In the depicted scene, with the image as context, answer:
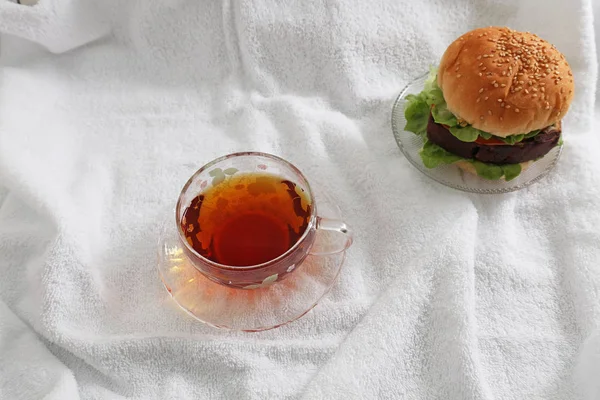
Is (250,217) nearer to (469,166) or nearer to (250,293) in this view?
(250,293)

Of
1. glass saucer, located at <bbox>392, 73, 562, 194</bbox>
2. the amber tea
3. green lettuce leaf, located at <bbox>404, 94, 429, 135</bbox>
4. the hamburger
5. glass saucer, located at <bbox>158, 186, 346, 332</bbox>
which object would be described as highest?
the hamburger

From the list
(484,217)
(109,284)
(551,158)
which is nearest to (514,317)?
(484,217)

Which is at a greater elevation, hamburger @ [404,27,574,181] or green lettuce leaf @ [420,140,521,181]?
hamburger @ [404,27,574,181]

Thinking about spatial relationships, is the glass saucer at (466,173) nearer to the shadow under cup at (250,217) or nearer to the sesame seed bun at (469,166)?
the sesame seed bun at (469,166)

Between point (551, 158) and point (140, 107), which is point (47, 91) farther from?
point (551, 158)

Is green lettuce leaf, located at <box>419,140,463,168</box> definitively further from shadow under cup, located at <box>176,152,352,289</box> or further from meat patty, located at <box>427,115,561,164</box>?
shadow under cup, located at <box>176,152,352,289</box>

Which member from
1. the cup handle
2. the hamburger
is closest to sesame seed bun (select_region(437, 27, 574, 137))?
the hamburger

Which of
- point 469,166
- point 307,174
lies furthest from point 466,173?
point 307,174
